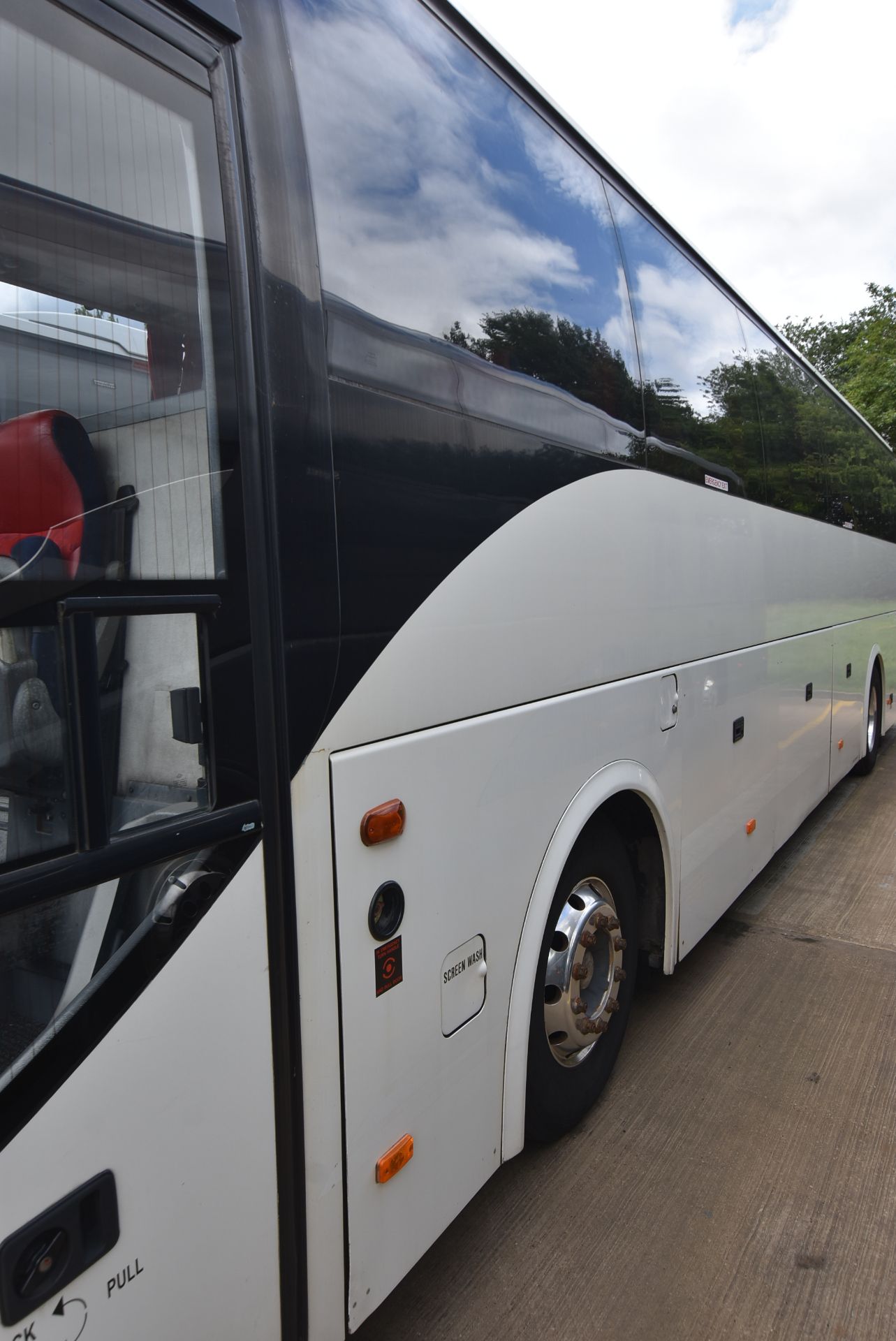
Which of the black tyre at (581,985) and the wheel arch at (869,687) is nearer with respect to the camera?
the black tyre at (581,985)

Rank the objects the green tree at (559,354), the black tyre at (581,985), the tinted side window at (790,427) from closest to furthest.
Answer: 1. the green tree at (559,354)
2. the black tyre at (581,985)
3. the tinted side window at (790,427)

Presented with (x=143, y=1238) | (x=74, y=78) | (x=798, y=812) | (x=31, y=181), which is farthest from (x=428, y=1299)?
(x=798, y=812)

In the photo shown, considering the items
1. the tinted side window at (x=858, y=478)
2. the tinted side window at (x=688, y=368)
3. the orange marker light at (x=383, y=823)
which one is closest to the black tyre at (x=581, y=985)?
the orange marker light at (x=383, y=823)

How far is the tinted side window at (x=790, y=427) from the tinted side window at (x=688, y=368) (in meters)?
0.22

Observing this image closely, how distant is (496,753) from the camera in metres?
Answer: 2.10

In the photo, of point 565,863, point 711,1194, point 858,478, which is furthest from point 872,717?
point 565,863

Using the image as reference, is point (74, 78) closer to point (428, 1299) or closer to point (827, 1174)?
point (428, 1299)

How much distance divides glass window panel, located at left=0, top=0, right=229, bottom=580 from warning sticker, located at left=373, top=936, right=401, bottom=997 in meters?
0.86

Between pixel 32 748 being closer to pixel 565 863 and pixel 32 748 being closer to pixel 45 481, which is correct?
pixel 45 481

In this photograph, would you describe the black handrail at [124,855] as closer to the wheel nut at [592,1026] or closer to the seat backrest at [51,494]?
the seat backrest at [51,494]

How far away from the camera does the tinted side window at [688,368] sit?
9.80ft

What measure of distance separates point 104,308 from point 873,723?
26.0ft

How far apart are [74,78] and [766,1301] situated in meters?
2.99

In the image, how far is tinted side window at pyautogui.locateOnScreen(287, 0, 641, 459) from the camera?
161 centimetres
